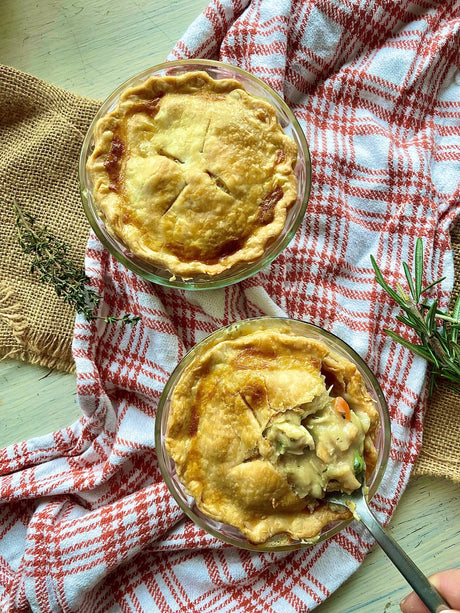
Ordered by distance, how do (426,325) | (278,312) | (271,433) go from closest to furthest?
1. (271,433)
2. (426,325)
3. (278,312)

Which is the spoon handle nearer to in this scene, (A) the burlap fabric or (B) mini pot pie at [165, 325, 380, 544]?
(B) mini pot pie at [165, 325, 380, 544]

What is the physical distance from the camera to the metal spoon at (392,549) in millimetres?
1558

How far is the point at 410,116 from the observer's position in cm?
204

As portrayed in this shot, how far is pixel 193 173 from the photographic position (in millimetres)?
1693

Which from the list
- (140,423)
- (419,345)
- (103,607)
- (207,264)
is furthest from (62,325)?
(419,345)

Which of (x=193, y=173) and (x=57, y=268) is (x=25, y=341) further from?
(x=193, y=173)

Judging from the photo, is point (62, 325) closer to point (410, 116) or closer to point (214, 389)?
point (214, 389)

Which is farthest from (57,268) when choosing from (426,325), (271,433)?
(426,325)

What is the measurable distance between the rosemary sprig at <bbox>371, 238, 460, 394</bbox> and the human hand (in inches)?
21.8

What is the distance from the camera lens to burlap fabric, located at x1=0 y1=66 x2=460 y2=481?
197 cm

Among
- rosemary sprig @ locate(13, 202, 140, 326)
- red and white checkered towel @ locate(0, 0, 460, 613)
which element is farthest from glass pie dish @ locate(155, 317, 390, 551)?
rosemary sprig @ locate(13, 202, 140, 326)

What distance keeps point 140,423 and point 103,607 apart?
59cm

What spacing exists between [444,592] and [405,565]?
0.17m

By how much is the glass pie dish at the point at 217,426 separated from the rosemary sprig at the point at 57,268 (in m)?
0.27
